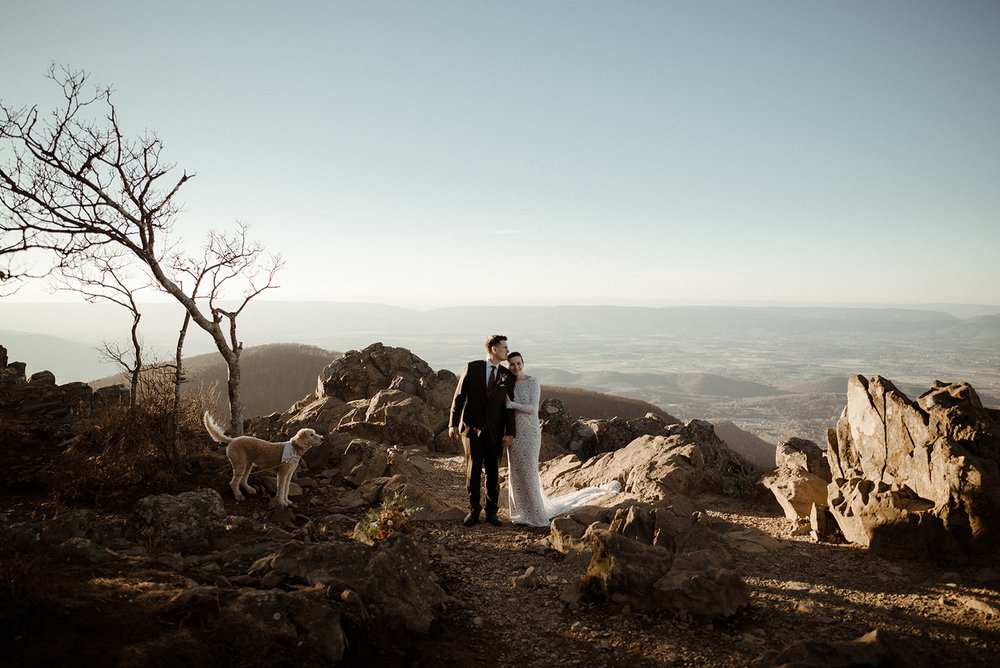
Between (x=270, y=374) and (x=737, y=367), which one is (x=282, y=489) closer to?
(x=270, y=374)

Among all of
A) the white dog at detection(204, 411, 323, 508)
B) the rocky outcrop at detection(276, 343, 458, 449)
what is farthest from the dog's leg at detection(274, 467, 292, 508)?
the rocky outcrop at detection(276, 343, 458, 449)

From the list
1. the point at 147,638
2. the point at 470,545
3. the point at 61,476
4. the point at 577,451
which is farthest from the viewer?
the point at 577,451

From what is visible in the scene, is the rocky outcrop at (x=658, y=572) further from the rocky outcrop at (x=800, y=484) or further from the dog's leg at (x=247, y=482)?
the dog's leg at (x=247, y=482)

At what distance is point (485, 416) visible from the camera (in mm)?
7422

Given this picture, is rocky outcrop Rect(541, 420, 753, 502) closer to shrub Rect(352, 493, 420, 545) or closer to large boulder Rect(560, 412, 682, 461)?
large boulder Rect(560, 412, 682, 461)

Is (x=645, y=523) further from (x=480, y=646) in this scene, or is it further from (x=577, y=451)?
(x=577, y=451)

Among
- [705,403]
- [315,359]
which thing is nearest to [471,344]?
[705,403]

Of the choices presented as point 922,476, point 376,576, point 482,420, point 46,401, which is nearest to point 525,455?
point 482,420

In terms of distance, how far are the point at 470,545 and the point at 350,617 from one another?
2.81 meters

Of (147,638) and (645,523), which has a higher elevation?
(147,638)

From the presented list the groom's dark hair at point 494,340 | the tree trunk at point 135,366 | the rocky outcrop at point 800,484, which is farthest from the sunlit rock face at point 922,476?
the tree trunk at point 135,366

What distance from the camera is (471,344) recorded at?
164 meters

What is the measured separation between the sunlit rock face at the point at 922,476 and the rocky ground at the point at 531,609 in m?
0.33

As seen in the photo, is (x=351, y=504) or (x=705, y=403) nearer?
(x=351, y=504)
